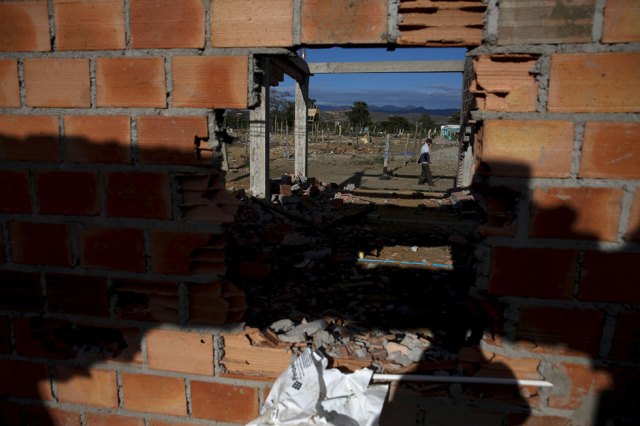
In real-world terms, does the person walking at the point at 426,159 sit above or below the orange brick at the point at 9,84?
below

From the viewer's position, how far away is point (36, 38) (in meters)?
1.92

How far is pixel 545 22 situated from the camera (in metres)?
1.61

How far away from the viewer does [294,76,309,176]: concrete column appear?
1191 centimetres

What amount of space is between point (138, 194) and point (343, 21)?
1177 millimetres

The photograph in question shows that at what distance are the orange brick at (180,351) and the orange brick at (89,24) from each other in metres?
1.37

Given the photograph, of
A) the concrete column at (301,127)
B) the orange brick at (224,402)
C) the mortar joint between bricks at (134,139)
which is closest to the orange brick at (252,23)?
the mortar joint between bricks at (134,139)

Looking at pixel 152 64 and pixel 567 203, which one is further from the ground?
pixel 152 64

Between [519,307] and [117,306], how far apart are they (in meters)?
1.90

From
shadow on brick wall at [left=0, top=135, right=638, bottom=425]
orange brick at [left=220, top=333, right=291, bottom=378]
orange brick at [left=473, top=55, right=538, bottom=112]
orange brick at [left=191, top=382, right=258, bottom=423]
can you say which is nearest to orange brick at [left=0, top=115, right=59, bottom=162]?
shadow on brick wall at [left=0, top=135, right=638, bottom=425]

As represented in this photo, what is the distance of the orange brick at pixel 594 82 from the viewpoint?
1.60m

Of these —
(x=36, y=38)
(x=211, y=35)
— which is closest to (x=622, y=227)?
(x=211, y=35)

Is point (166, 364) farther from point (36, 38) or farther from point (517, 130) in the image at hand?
point (517, 130)

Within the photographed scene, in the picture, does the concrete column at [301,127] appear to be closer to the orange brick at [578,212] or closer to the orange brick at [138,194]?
the orange brick at [138,194]

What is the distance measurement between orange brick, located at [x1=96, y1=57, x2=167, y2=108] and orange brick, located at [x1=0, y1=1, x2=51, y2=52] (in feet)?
0.96
